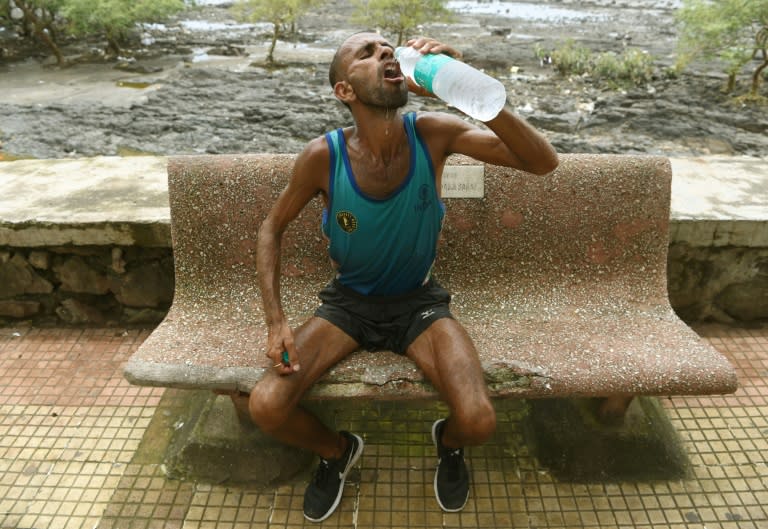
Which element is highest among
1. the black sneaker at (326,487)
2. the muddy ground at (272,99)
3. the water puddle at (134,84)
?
the muddy ground at (272,99)

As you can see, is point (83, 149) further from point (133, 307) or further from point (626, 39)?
point (626, 39)

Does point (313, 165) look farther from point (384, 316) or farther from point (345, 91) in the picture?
point (384, 316)

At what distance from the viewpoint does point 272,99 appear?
31.2ft

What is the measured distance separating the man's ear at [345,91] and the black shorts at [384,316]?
0.79m

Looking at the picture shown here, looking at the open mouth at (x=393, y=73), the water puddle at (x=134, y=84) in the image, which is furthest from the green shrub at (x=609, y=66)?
the open mouth at (x=393, y=73)

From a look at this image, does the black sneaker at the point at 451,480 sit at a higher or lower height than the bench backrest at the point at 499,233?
lower

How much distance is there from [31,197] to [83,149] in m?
3.20

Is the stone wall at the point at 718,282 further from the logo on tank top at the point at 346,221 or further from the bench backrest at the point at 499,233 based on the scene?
the logo on tank top at the point at 346,221

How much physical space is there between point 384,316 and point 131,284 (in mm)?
1890

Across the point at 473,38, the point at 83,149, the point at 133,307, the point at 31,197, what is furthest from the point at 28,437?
the point at 473,38

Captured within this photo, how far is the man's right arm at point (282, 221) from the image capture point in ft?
8.08

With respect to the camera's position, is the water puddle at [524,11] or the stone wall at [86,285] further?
the water puddle at [524,11]

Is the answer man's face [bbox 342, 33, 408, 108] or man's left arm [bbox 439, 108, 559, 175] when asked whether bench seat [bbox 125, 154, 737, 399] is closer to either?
man's left arm [bbox 439, 108, 559, 175]

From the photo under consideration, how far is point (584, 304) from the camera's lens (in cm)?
302
